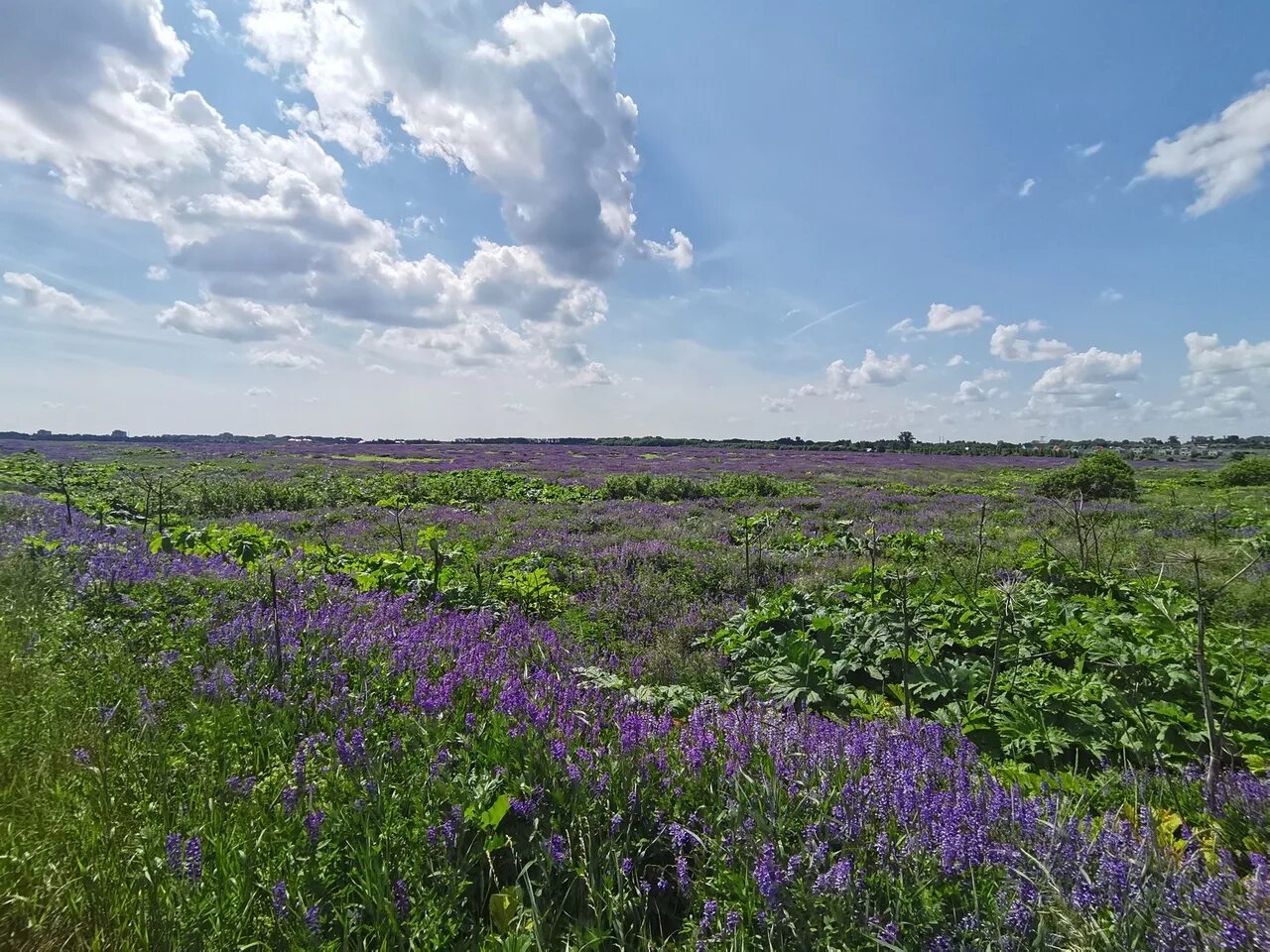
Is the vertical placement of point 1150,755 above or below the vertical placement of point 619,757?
below

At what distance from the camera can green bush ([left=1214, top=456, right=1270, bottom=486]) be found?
2580cm

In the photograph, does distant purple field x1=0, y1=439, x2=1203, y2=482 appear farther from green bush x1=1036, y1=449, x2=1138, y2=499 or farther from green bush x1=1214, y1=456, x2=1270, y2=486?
green bush x1=1214, y1=456, x2=1270, y2=486

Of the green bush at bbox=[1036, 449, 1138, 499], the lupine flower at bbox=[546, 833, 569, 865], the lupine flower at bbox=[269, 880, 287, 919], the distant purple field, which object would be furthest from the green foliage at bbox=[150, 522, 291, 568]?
the green bush at bbox=[1036, 449, 1138, 499]

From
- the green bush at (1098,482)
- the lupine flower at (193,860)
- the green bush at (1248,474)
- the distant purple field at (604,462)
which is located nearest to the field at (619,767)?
the lupine flower at (193,860)

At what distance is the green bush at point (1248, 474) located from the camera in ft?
84.6

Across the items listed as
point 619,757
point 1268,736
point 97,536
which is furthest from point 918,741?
point 97,536

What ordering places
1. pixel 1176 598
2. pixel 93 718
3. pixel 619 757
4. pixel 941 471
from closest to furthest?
pixel 619 757
pixel 93 718
pixel 1176 598
pixel 941 471

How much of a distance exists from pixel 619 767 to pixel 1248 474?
36637 millimetres

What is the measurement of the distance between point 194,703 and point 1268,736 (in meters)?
7.01

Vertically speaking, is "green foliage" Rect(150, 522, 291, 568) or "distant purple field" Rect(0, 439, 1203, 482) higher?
"distant purple field" Rect(0, 439, 1203, 482)

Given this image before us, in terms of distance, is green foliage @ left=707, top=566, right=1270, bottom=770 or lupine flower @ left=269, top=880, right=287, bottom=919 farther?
green foliage @ left=707, top=566, right=1270, bottom=770

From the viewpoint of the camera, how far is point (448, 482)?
23.9 m

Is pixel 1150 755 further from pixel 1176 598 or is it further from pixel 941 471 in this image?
pixel 941 471

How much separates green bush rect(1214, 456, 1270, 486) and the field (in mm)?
27917
